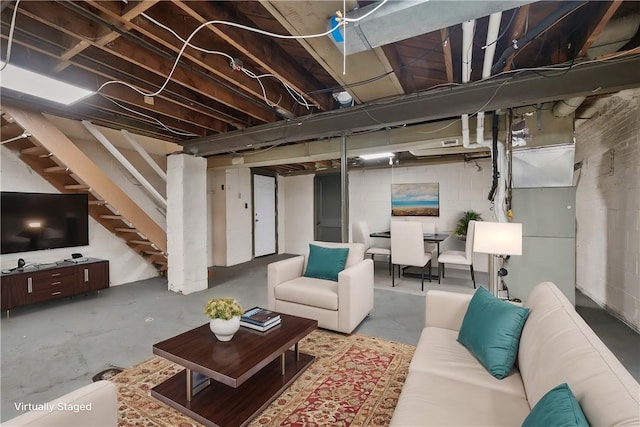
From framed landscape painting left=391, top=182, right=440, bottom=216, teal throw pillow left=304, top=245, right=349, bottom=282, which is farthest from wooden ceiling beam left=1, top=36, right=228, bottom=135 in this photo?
framed landscape painting left=391, top=182, right=440, bottom=216

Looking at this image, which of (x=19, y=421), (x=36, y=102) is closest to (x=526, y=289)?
(x=19, y=421)

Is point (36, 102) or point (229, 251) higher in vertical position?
point (36, 102)

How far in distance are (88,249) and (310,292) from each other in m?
3.65

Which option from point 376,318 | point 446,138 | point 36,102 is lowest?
point 376,318

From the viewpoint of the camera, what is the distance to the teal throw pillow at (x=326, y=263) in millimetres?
3092

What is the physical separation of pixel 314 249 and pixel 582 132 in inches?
159

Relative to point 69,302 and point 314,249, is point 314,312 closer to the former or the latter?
point 314,249

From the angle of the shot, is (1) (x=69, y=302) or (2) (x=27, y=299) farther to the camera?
(1) (x=69, y=302)

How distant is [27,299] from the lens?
129 inches

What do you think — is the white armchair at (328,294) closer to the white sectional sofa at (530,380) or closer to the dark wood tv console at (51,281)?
the white sectional sofa at (530,380)

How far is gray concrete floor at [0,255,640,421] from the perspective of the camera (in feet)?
6.89

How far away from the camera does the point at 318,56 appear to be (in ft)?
6.70

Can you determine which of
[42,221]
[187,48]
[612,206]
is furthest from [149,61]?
[612,206]

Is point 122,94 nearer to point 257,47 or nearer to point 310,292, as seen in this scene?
point 257,47
